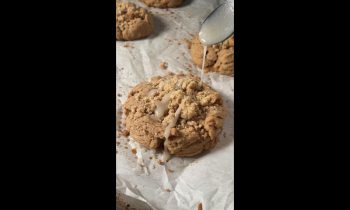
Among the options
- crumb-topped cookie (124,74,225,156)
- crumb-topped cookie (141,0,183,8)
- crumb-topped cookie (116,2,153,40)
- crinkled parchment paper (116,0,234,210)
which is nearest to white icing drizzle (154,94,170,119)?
crumb-topped cookie (124,74,225,156)

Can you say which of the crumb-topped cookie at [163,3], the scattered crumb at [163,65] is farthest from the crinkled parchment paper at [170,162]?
the crumb-topped cookie at [163,3]

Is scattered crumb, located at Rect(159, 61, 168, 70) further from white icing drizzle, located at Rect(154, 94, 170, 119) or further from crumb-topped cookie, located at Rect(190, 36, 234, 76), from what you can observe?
white icing drizzle, located at Rect(154, 94, 170, 119)

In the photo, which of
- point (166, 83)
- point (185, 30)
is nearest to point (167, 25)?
point (185, 30)

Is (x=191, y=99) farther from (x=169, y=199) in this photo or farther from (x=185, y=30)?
(x=185, y=30)

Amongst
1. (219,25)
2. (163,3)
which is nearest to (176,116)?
(219,25)

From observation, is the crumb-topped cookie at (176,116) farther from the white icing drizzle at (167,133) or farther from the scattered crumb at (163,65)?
the scattered crumb at (163,65)

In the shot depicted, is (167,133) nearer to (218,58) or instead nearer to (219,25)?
(219,25)
